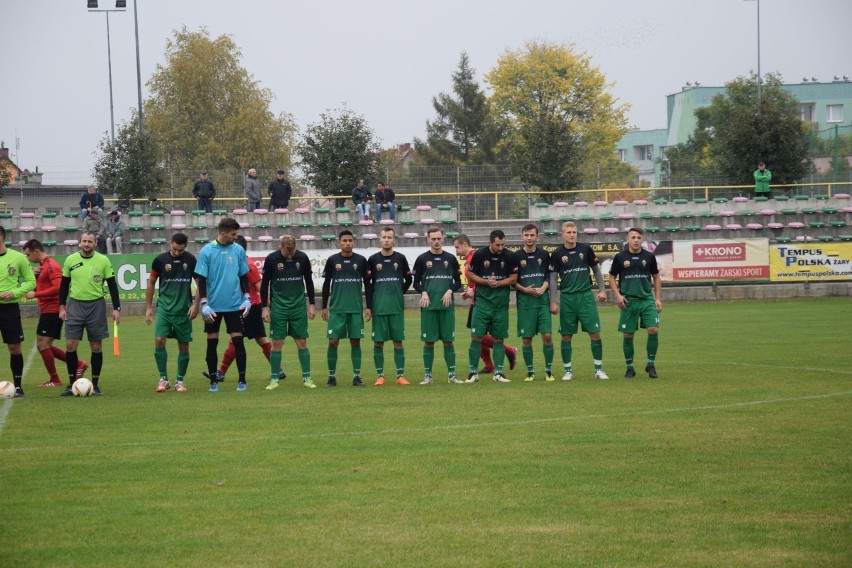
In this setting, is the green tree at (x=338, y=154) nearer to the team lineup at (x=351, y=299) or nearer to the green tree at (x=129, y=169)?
the green tree at (x=129, y=169)

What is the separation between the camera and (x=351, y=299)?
15266 millimetres

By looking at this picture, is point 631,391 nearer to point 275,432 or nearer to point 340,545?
point 275,432

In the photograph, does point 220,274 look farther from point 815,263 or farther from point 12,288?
point 815,263

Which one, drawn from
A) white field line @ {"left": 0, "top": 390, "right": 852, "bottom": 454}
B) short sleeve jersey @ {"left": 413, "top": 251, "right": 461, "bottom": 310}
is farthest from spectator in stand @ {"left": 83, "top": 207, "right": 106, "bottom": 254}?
white field line @ {"left": 0, "top": 390, "right": 852, "bottom": 454}

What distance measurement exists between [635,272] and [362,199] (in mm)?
24554

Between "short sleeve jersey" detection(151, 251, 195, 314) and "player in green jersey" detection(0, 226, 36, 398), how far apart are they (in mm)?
1623

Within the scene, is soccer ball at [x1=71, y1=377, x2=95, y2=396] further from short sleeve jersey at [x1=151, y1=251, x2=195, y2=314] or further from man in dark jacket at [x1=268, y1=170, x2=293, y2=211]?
man in dark jacket at [x1=268, y1=170, x2=293, y2=211]

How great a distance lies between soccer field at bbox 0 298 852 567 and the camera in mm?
6684

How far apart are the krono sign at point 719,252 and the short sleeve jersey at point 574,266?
924 inches

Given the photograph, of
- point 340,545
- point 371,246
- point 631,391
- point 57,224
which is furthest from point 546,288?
point 57,224

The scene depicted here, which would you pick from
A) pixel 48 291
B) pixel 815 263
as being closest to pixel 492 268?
pixel 48 291

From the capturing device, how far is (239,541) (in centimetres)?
685

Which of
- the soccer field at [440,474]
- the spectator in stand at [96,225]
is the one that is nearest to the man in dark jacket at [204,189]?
the spectator in stand at [96,225]

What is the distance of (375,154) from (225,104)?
1377 inches
